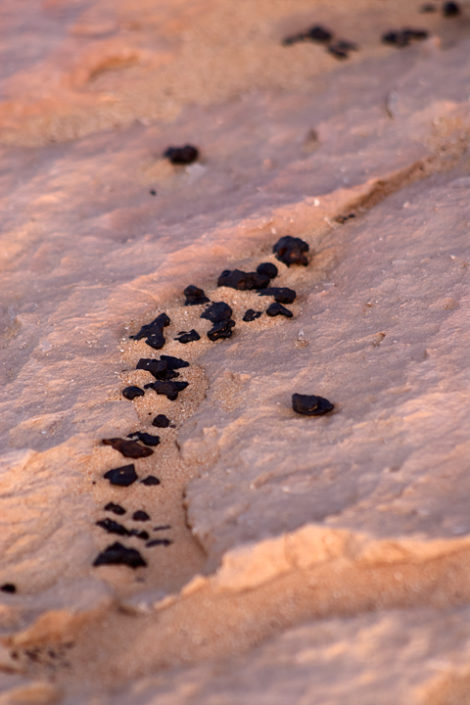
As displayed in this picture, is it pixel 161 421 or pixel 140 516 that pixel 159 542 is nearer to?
pixel 140 516

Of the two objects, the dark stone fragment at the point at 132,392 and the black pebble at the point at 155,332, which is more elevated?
the black pebble at the point at 155,332

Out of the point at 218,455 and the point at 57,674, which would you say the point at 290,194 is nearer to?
the point at 218,455

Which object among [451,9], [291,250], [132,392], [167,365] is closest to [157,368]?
[167,365]

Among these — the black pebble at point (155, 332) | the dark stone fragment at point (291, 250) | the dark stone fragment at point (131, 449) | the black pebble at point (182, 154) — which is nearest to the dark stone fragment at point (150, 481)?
the dark stone fragment at point (131, 449)

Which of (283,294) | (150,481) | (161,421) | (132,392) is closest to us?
(150,481)

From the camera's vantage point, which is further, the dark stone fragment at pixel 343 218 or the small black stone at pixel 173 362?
the dark stone fragment at pixel 343 218

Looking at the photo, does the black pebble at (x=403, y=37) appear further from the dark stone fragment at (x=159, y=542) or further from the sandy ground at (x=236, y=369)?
the dark stone fragment at (x=159, y=542)

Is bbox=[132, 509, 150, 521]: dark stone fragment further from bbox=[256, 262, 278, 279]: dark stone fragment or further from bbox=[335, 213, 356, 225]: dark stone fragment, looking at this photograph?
Answer: bbox=[335, 213, 356, 225]: dark stone fragment
